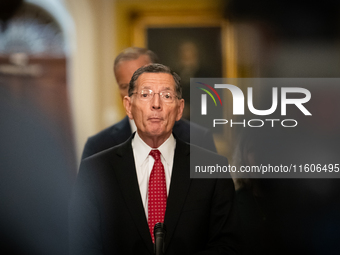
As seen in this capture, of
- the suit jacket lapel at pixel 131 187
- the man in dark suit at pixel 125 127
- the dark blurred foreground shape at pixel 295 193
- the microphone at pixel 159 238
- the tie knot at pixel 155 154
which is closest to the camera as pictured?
the microphone at pixel 159 238

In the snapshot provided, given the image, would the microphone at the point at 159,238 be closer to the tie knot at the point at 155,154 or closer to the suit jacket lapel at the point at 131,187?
the suit jacket lapel at the point at 131,187

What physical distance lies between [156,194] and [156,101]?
0.38m

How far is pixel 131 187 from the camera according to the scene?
4.85ft

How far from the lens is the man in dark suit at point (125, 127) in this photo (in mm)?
1907

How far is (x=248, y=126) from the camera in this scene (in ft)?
8.00

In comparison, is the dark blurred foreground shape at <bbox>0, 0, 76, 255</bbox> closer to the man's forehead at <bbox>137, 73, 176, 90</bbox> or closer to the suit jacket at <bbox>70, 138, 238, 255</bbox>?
the suit jacket at <bbox>70, 138, 238, 255</bbox>

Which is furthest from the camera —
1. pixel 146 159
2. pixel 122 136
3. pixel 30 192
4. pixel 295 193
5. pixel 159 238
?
pixel 30 192

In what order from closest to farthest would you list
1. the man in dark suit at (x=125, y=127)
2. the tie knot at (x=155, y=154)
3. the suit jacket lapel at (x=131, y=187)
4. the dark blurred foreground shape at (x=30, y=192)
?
the suit jacket lapel at (x=131, y=187) < the tie knot at (x=155, y=154) < the man in dark suit at (x=125, y=127) < the dark blurred foreground shape at (x=30, y=192)

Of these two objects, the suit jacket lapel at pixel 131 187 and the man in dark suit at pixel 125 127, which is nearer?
the suit jacket lapel at pixel 131 187

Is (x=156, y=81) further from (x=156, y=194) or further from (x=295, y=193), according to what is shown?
(x=295, y=193)

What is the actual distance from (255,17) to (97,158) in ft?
7.86

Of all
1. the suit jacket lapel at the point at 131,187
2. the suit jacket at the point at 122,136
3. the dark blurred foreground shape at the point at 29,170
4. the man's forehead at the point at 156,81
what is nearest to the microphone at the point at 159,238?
the suit jacket lapel at the point at 131,187

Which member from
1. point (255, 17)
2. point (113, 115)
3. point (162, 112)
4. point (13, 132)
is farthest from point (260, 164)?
point (13, 132)

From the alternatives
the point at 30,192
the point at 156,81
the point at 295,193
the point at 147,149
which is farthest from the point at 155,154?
the point at 30,192
